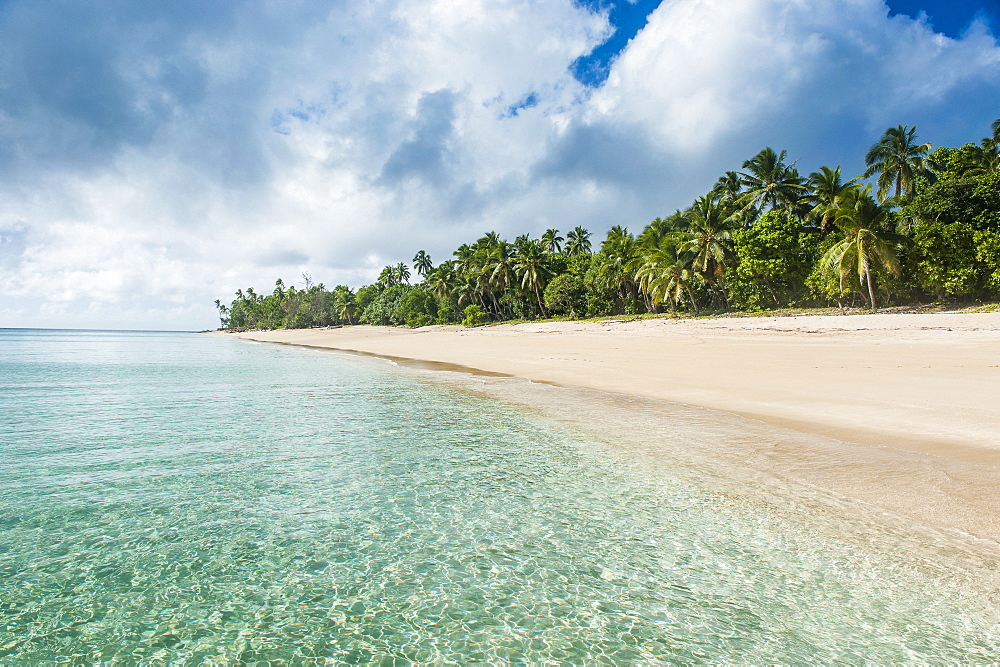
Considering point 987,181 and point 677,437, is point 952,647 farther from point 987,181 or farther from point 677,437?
point 987,181

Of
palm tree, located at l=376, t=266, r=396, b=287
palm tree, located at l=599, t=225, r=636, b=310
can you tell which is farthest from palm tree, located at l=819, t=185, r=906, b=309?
palm tree, located at l=376, t=266, r=396, b=287

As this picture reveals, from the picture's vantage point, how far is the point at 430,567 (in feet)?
12.9

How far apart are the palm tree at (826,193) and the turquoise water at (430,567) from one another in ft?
128

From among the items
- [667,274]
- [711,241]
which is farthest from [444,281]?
[711,241]

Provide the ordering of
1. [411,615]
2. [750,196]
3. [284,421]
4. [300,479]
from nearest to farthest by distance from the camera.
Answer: [411,615] < [300,479] < [284,421] < [750,196]

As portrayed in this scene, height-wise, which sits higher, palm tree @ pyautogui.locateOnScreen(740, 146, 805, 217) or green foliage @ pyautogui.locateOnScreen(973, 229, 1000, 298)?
palm tree @ pyautogui.locateOnScreen(740, 146, 805, 217)

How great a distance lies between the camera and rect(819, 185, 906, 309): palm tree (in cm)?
2933

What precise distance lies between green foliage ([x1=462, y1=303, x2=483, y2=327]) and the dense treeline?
0.77ft

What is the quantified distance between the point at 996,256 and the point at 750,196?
2007 centimetres

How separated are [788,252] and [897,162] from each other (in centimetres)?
1208

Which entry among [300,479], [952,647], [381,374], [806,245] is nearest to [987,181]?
[806,245]

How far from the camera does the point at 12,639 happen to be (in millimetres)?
3049

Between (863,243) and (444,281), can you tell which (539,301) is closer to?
(444,281)

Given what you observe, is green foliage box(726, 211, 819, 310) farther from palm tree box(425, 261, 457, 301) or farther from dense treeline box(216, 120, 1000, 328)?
palm tree box(425, 261, 457, 301)
